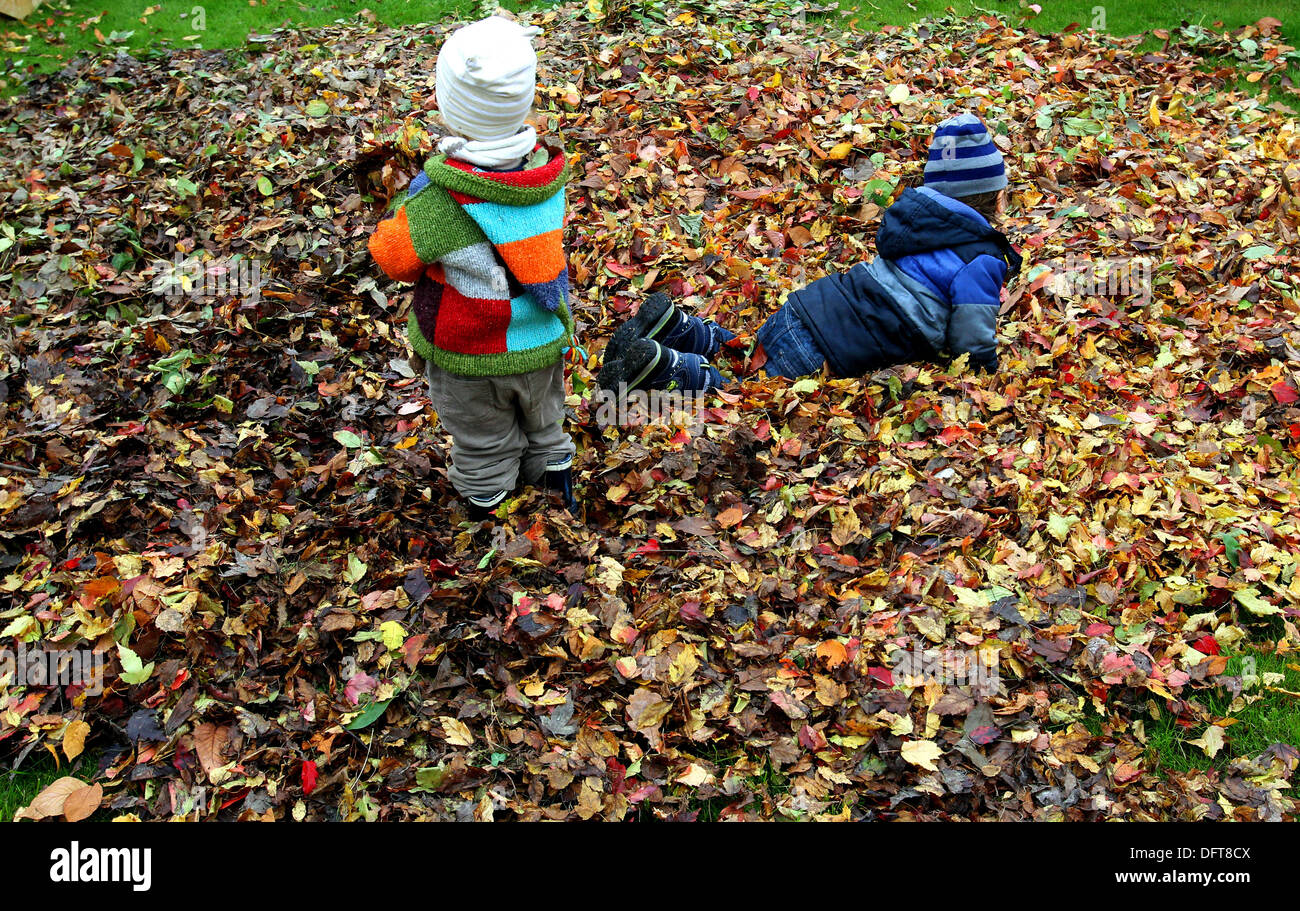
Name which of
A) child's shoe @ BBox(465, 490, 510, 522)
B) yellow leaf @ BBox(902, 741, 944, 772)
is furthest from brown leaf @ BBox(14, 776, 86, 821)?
yellow leaf @ BBox(902, 741, 944, 772)

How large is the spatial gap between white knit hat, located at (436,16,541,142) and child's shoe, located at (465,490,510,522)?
1.57 meters

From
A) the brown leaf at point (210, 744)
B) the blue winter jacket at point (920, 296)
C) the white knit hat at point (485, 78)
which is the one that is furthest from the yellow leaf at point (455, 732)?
the blue winter jacket at point (920, 296)

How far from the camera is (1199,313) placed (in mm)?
5258

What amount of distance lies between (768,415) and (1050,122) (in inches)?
162

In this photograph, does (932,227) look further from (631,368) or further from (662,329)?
(631,368)

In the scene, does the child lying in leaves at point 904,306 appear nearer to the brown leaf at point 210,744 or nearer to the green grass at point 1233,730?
the green grass at point 1233,730

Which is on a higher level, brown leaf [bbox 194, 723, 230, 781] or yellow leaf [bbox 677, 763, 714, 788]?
yellow leaf [bbox 677, 763, 714, 788]

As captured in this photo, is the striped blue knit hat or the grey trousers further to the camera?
the striped blue knit hat

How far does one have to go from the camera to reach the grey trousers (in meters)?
3.79

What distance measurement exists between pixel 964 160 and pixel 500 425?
273cm

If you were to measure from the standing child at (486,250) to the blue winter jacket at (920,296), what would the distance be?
1.69 m

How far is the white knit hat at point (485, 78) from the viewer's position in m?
3.08

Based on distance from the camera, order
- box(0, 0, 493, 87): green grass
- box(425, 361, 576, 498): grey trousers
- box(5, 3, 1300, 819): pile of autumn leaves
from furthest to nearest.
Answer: box(0, 0, 493, 87): green grass → box(425, 361, 576, 498): grey trousers → box(5, 3, 1300, 819): pile of autumn leaves

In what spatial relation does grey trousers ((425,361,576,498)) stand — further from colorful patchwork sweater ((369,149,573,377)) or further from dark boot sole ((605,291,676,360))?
dark boot sole ((605,291,676,360))
